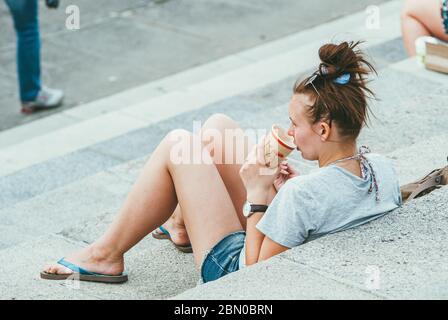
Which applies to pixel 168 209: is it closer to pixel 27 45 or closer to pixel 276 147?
pixel 276 147

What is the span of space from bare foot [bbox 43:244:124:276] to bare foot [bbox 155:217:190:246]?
35 centimetres

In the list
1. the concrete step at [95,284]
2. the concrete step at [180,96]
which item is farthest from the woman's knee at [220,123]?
the concrete step at [180,96]

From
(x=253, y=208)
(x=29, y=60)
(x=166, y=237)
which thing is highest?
(x=253, y=208)

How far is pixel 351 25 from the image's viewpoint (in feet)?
27.5

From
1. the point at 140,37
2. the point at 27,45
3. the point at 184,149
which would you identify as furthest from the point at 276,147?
the point at 140,37

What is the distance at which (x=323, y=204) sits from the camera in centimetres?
320

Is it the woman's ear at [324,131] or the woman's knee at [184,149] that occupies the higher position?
the woman's ear at [324,131]

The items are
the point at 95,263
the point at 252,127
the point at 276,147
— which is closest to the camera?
the point at 276,147

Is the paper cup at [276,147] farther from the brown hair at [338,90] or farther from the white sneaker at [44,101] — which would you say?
the white sneaker at [44,101]

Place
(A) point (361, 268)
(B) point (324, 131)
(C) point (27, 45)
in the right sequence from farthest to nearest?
(C) point (27, 45), (B) point (324, 131), (A) point (361, 268)

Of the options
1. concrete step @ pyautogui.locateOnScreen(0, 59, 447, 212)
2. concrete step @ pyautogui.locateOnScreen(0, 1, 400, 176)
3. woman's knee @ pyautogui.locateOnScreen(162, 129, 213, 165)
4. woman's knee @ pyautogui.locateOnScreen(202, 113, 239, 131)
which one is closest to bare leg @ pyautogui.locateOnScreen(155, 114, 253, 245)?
woman's knee @ pyautogui.locateOnScreen(202, 113, 239, 131)

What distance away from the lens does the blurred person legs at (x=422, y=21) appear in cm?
A: 562

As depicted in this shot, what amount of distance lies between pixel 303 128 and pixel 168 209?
0.74 meters

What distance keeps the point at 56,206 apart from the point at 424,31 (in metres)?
2.53
